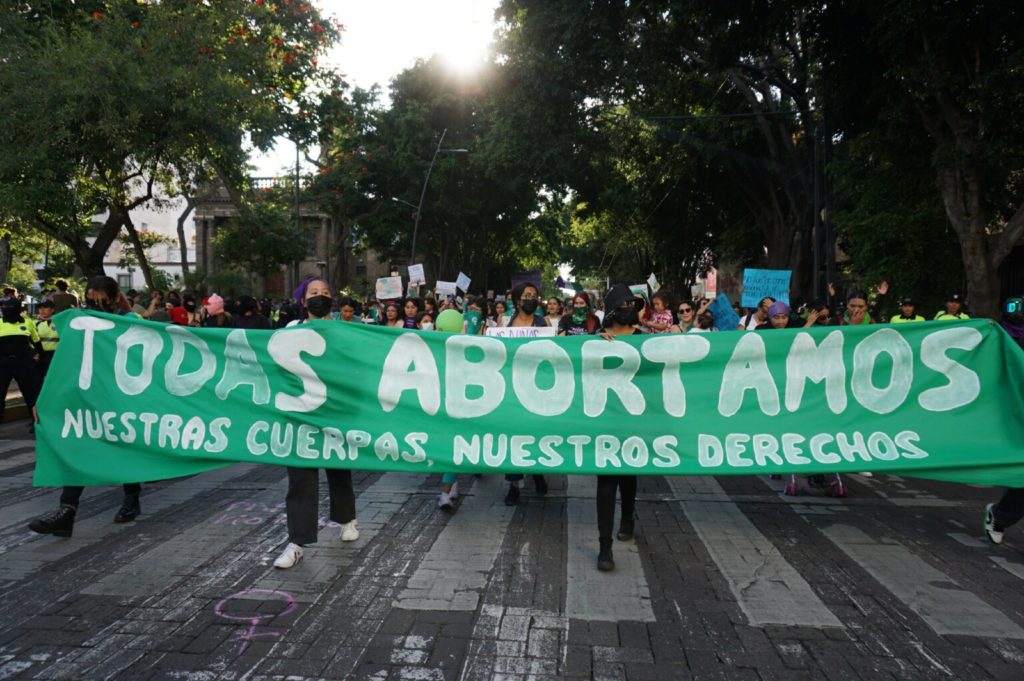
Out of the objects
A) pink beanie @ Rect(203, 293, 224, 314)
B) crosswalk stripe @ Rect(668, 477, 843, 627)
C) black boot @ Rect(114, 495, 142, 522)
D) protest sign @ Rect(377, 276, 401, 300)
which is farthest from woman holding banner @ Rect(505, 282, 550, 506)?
protest sign @ Rect(377, 276, 401, 300)

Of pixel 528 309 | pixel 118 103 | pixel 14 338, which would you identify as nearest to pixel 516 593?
pixel 528 309

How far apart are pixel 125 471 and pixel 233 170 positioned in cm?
1311

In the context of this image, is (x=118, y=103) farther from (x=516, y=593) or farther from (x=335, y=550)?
(x=516, y=593)

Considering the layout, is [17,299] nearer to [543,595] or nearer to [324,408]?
[324,408]

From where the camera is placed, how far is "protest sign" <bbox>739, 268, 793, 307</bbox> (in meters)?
14.8

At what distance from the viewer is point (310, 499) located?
5074 mm

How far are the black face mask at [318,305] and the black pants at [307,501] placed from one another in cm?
111

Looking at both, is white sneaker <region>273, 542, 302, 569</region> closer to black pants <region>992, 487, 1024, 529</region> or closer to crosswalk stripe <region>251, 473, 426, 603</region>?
crosswalk stripe <region>251, 473, 426, 603</region>

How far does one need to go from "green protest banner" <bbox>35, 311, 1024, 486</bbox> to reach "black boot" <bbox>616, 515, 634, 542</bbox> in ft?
1.56

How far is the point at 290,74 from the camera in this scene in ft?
70.7

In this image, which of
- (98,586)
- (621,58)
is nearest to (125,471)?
(98,586)

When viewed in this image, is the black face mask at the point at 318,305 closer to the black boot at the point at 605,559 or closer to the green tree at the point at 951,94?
the black boot at the point at 605,559

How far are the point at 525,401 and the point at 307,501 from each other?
1.61 meters

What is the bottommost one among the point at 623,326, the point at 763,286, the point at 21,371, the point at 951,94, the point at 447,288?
the point at 21,371
